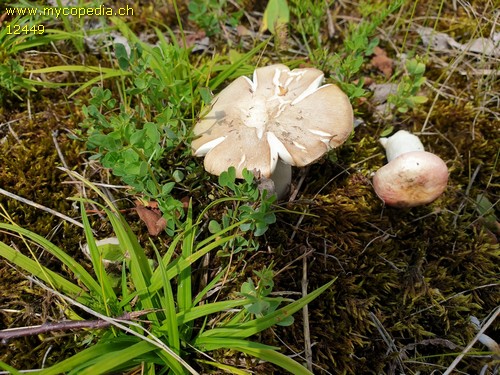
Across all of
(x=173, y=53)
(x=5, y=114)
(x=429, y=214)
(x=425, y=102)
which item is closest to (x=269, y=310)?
(x=429, y=214)

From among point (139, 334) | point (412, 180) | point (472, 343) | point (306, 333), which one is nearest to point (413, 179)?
point (412, 180)

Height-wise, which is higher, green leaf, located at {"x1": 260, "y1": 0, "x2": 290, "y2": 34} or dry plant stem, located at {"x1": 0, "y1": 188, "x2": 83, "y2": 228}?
green leaf, located at {"x1": 260, "y1": 0, "x2": 290, "y2": 34}

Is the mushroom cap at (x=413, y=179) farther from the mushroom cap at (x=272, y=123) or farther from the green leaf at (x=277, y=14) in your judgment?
the green leaf at (x=277, y=14)

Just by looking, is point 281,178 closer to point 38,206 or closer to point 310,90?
point 310,90


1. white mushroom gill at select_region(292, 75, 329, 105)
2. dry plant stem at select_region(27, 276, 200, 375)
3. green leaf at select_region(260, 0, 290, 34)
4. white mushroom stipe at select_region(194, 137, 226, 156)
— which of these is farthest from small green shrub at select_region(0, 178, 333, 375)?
green leaf at select_region(260, 0, 290, 34)

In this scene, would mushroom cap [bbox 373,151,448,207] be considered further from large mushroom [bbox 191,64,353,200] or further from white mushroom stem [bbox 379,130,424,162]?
large mushroom [bbox 191,64,353,200]

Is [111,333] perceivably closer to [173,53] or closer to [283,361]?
[283,361]
